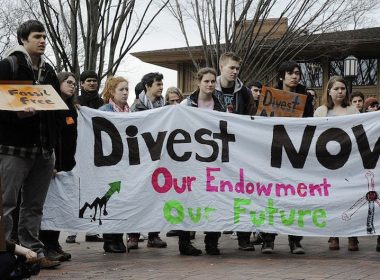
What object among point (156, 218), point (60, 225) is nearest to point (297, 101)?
point (156, 218)

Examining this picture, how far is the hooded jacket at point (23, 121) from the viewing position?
20.4 ft

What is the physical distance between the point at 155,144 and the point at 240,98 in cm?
113

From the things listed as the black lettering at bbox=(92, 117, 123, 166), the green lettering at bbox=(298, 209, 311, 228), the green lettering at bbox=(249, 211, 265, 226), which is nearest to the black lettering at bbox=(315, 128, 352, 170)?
the green lettering at bbox=(298, 209, 311, 228)

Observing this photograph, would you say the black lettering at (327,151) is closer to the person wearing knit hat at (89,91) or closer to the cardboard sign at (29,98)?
the person wearing knit hat at (89,91)

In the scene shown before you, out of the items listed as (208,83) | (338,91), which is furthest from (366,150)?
(208,83)

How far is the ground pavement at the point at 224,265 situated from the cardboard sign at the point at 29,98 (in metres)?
1.47

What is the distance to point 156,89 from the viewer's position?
351 inches

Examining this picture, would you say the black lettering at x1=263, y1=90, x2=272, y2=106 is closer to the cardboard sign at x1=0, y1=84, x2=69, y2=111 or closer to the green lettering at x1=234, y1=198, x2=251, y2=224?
the green lettering at x1=234, y1=198, x2=251, y2=224

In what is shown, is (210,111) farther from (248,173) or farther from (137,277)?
(137,277)

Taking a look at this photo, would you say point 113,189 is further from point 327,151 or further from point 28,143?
point 327,151

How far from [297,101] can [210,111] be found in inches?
41.6

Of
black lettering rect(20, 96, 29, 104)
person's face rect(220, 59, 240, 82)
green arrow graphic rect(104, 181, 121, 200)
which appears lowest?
green arrow graphic rect(104, 181, 121, 200)

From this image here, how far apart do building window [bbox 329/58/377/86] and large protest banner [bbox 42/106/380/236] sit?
2198 centimetres

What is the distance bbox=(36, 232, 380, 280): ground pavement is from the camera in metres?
6.28
